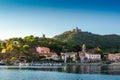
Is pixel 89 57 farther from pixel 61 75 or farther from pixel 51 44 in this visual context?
pixel 61 75

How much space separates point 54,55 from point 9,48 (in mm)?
17528

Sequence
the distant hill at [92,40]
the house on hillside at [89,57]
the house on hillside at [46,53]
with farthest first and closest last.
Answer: the distant hill at [92,40], the house on hillside at [89,57], the house on hillside at [46,53]

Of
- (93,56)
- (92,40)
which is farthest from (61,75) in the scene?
(92,40)

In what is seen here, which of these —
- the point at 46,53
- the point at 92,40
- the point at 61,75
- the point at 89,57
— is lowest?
the point at 61,75

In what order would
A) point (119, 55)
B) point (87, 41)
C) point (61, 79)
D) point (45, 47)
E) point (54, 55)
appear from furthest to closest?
point (87, 41) < point (119, 55) < point (45, 47) < point (54, 55) < point (61, 79)

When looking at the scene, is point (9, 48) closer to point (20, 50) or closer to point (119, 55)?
point (20, 50)

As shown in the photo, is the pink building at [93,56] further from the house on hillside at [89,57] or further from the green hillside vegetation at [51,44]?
the green hillside vegetation at [51,44]

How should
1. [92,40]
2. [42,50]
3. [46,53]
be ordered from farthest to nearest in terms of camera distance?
1. [92,40]
2. [42,50]
3. [46,53]

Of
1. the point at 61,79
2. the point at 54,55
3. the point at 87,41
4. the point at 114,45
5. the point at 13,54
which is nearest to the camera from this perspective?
the point at 61,79

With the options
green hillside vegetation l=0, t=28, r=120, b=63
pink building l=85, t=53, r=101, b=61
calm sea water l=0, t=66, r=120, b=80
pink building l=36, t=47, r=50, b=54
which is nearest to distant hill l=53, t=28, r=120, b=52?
green hillside vegetation l=0, t=28, r=120, b=63

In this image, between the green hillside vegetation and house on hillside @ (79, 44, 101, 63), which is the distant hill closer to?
the green hillside vegetation

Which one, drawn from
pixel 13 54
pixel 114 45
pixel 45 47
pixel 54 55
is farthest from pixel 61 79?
pixel 114 45

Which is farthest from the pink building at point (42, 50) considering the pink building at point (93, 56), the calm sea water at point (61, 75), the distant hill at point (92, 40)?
the calm sea water at point (61, 75)

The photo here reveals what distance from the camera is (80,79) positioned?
37.0 metres
